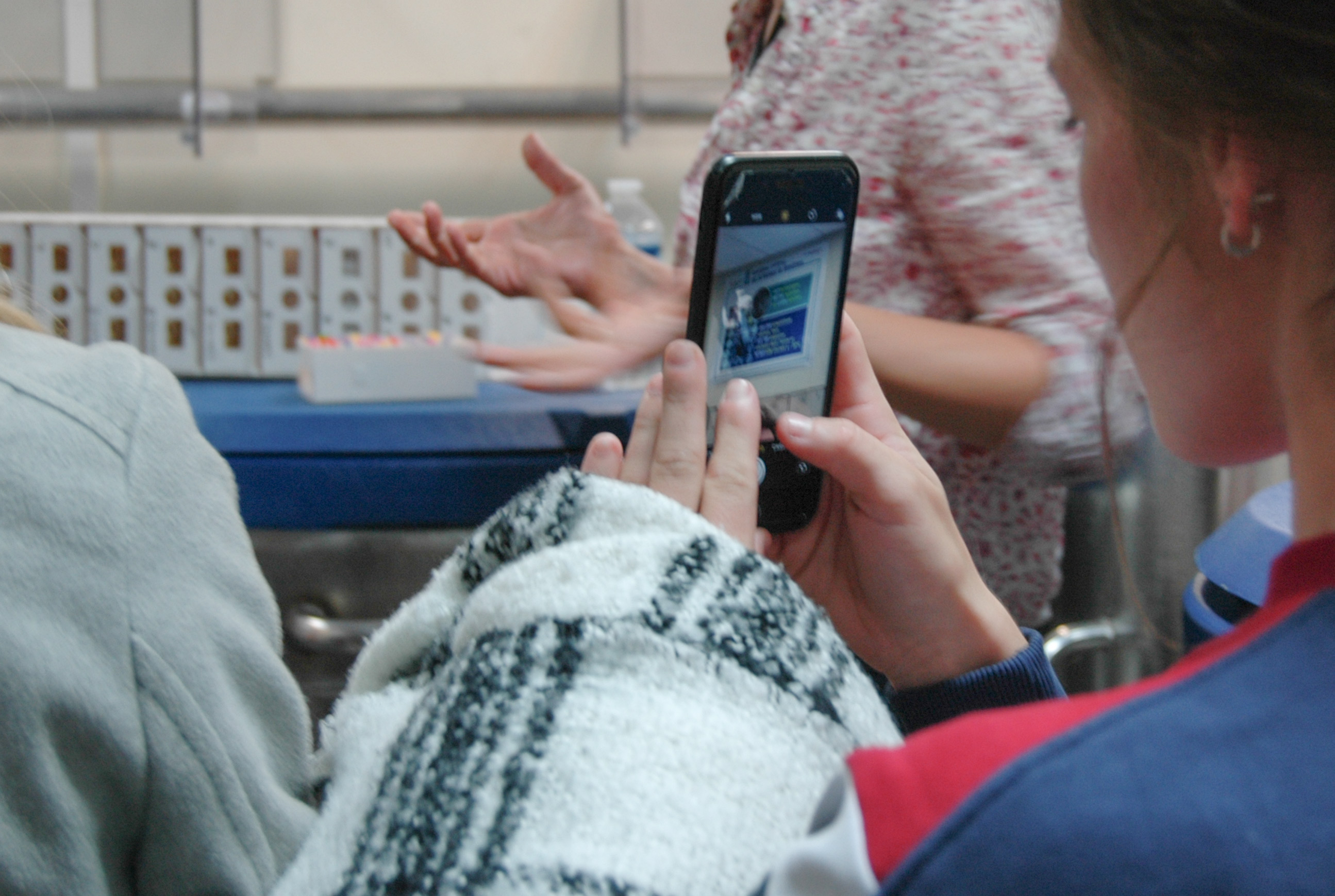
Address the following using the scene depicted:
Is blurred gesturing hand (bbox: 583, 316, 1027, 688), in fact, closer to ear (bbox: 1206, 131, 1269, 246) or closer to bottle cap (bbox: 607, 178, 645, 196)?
ear (bbox: 1206, 131, 1269, 246)

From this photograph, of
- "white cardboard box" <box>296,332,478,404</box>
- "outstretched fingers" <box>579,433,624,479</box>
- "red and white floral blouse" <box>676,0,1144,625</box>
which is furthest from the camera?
"white cardboard box" <box>296,332,478,404</box>

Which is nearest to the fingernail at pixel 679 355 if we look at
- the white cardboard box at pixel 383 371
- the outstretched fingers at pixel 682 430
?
the outstretched fingers at pixel 682 430

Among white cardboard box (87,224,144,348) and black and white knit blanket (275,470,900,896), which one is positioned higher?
black and white knit blanket (275,470,900,896)

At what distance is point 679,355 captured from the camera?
46 cm

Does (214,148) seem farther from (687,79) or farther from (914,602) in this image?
(914,602)

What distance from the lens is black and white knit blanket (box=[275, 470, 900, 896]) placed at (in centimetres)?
30

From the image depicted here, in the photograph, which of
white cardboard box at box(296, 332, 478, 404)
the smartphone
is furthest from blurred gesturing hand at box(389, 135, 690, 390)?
the smartphone

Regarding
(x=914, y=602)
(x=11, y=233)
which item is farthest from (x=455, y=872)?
(x=11, y=233)

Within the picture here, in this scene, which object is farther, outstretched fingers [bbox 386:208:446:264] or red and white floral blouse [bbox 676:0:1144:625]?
outstretched fingers [bbox 386:208:446:264]

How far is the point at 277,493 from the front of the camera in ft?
3.58

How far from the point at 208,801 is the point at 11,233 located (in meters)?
1.22

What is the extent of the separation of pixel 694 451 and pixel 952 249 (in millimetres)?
424

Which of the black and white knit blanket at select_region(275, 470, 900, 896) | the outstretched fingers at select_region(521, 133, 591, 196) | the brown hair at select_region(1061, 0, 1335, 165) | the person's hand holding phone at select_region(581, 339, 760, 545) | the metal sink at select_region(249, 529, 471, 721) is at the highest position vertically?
the brown hair at select_region(1061, 0, 1335, 165)

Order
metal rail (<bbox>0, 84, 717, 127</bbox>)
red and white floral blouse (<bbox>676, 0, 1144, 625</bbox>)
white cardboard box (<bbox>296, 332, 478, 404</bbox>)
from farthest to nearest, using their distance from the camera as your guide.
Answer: metal rail (<bbox>0, 84, 717, 127</bbox>), white cardboard box (<bbox>296, 332, 478, 404</bbox>), red and white floral blouse (<bbox>676, 0, 1144, 625</bbox>)
